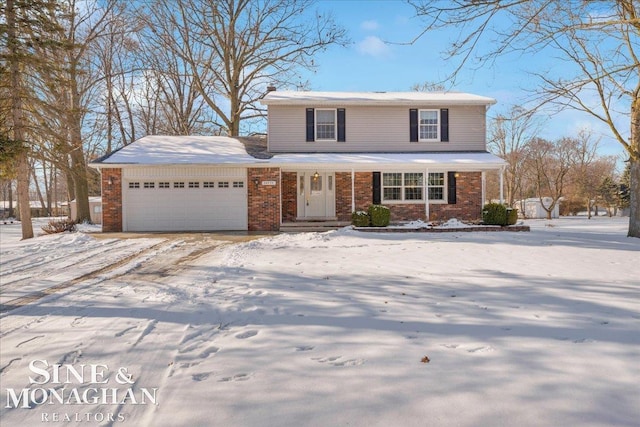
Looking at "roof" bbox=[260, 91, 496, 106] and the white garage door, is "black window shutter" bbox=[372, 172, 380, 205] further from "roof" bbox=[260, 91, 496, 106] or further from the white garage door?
the white garage door

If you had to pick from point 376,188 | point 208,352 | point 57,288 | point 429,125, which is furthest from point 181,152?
point 208,352

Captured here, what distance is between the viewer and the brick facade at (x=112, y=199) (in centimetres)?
1434

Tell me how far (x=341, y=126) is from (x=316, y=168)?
2.53 m

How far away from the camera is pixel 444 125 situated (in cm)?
1669

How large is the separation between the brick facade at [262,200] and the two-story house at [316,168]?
4 cm

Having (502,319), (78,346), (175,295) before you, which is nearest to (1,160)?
(175,295)

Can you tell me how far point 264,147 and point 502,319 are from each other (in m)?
15.0

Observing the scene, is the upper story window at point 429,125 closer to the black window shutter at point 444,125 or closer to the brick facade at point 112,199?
the black window shutter at point 444,125

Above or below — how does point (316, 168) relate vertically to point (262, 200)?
above

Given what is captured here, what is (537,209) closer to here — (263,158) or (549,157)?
(549,157)

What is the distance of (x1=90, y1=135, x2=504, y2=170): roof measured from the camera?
47.3 feet

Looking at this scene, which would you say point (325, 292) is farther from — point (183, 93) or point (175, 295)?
point (183, 93)

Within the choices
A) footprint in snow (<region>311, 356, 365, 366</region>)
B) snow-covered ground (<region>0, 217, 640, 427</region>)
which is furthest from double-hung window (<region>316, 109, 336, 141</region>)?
footprint in snow (<region>311, 356, 365, 366</region>)

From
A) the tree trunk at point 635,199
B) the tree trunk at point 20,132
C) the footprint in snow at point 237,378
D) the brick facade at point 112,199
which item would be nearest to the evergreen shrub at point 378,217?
the tree trunk at point 635,199
